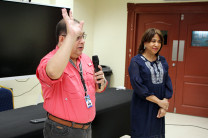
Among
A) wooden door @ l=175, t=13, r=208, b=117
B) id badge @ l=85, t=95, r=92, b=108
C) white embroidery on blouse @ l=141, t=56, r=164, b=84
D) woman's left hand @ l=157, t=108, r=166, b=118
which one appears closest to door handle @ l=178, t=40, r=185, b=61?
wooden door @ l=175, t=13, r=208, b=117

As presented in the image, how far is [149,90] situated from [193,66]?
299 cm

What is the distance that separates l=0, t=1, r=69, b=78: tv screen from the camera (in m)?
2.18

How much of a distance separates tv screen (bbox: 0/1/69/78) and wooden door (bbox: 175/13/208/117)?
3.05m

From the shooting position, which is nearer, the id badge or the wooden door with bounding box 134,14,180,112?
the id badge

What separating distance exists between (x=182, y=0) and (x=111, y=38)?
1.78m

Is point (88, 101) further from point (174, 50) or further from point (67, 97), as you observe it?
point (174, 50)

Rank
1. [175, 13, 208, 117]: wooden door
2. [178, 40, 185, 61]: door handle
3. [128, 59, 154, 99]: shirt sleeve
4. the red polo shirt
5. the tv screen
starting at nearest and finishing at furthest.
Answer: the red polo shirt → [128, 59, 154, 99]: shirt sleeve → the tv screen → [175, 13, 208, 117]: wooden door → [178, 40, 185, 61]: door handle

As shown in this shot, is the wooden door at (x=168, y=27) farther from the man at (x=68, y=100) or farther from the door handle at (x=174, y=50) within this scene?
the man at (x=68, y=100)

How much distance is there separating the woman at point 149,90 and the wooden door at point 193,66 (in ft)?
8.90

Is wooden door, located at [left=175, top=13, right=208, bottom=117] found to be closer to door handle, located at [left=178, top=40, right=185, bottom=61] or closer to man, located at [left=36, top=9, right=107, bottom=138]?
door handle, located at [left=178, top=40, right=185, bottom=61]

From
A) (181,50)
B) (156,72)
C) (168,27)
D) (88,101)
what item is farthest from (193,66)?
(88,101)

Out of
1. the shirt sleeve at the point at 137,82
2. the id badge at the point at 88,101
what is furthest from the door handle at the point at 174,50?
the id badge at the point at 88,101

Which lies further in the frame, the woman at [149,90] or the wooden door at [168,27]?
the wooden door at [168,27]

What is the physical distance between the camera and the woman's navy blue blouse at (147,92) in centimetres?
209
